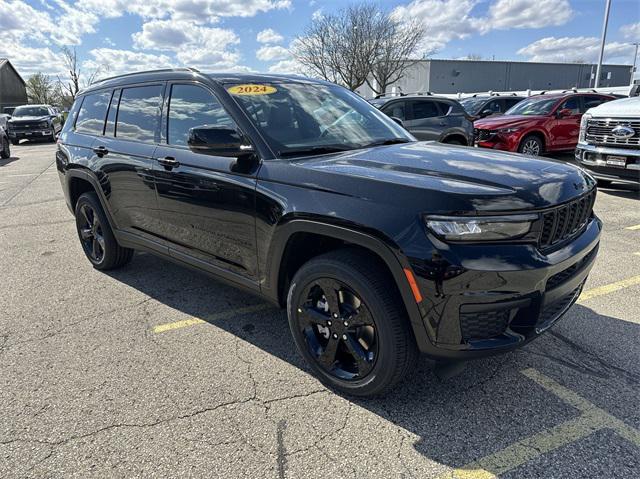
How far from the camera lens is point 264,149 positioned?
2.85 metres

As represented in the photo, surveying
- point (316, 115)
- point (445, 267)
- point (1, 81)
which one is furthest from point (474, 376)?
point (1, 81)

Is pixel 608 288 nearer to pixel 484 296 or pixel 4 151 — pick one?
pixel 484 296

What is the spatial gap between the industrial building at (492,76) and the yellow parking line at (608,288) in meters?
54.6

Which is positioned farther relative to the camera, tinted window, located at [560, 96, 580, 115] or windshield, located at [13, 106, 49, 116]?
windshield, located at [13, 106, 49, 116]

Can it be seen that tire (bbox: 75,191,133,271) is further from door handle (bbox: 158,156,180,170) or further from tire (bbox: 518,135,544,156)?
tire (bbox: 518,135,544,156)

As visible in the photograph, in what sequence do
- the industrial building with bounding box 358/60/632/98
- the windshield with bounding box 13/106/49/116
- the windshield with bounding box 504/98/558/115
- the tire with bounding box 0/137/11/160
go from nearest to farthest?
1. the windshield with bounding box 504/98/558/115
2. the tire with bounding box 0/137/11/160
3. the windshield with bounding box 13/106/49/116
4. the industrial building with bounding box 358/60/632/98

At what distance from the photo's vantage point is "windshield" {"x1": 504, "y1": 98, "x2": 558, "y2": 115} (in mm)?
10844

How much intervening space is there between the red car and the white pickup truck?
2529 mm

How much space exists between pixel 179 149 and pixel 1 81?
66015 millimetres

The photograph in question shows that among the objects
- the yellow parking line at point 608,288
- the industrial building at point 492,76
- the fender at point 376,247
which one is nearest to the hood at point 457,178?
the fender at point 376,247

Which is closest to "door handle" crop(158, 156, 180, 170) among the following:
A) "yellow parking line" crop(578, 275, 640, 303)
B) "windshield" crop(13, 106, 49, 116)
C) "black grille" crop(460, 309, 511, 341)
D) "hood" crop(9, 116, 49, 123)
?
"black grille" crop(460, 309, 511, 341)

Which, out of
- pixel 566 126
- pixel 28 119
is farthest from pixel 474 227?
pixel 28 119

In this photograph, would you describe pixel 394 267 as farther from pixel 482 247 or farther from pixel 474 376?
pixel 474 376

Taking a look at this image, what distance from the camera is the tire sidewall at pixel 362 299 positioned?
7.57 feet
